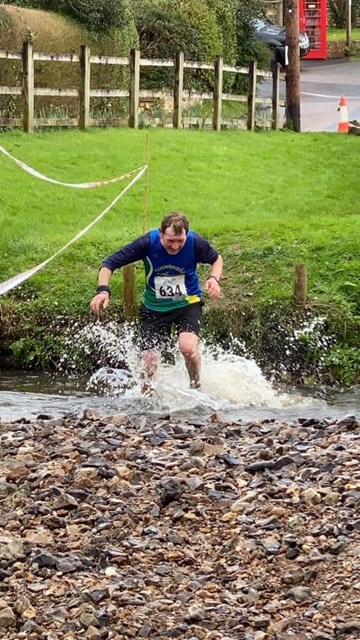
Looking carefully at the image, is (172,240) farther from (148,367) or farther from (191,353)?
(148,367)

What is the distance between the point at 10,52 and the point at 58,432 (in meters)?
13.9

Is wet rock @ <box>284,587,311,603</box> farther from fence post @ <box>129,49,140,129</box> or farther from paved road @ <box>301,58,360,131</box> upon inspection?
paved road @ <box>301,58,360,131</box>

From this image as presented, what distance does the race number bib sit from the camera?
1085cm

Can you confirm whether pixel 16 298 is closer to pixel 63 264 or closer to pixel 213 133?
pixel 63 264

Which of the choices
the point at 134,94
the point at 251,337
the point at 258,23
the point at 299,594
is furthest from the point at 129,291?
the point at 258,23

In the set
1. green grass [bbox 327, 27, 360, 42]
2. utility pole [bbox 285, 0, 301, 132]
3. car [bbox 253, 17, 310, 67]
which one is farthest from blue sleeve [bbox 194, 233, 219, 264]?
green grass [bbox 327, 27, 360, 42]

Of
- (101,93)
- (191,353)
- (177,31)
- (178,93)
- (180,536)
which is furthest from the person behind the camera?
(177,31)

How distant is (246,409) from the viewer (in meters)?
11.2

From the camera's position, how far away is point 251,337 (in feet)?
43.3

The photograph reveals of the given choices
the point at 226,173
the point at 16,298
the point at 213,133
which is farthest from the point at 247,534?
the point at 213,133

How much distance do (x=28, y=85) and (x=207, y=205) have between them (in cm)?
497

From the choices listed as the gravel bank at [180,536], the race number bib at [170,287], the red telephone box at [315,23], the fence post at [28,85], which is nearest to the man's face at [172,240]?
the race number bib at [170,287]

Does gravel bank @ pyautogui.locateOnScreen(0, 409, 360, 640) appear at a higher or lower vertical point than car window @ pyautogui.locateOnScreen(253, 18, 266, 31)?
lower

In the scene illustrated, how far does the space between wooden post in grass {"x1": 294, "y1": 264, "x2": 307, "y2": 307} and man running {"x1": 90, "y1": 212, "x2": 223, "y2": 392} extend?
2.14m
